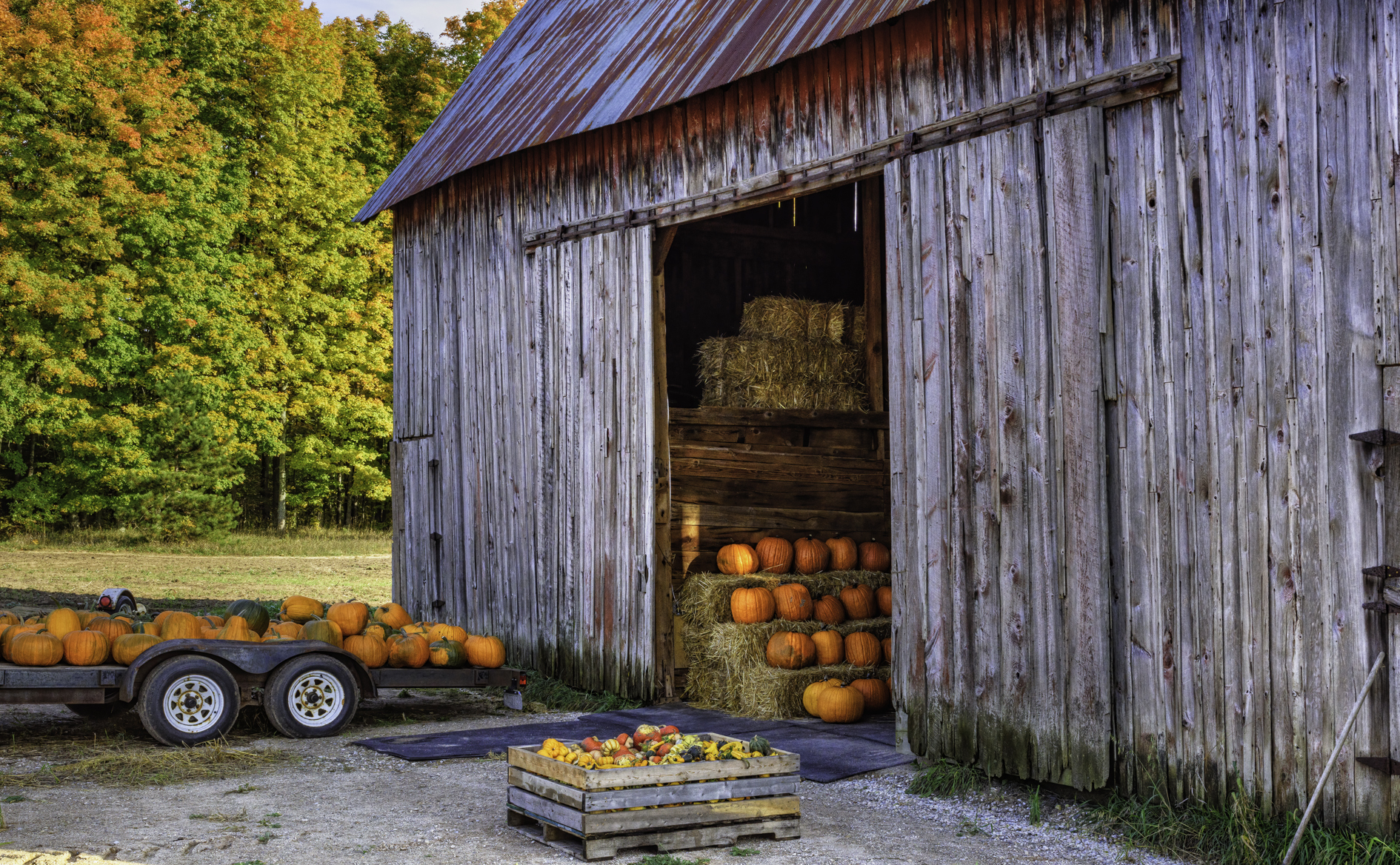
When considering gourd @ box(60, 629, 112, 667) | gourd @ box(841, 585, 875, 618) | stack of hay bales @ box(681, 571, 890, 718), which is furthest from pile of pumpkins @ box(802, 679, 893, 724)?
gourd @ box(60, 629, 112, 667)

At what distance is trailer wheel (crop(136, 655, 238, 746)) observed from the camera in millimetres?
8523

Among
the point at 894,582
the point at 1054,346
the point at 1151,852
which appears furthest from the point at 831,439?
the point at 1151,852

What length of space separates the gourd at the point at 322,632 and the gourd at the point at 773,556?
145 inches

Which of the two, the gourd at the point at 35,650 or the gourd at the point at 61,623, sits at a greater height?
the gourd at the point at 61,623

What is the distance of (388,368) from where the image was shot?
29.0m

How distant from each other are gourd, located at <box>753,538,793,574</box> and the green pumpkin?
4.12m

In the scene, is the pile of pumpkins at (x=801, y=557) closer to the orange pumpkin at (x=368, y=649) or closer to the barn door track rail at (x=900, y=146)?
the barn door track rail at (x=900, y=146)

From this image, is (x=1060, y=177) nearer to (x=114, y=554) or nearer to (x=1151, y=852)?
(x=1151, y=852)

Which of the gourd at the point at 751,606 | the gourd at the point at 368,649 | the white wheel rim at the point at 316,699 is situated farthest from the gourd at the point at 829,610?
the white wheel rim at the point at 316,699

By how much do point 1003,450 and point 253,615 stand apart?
227 inches

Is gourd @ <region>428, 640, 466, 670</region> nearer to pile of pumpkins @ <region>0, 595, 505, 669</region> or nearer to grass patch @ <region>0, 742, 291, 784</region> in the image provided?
pile of pumpkins @ <region>0, 595, 505, 669</region>

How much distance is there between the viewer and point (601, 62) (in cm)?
1220

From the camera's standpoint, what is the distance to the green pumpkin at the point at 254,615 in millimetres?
9922

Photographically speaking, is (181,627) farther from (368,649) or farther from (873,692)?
(873,692)
